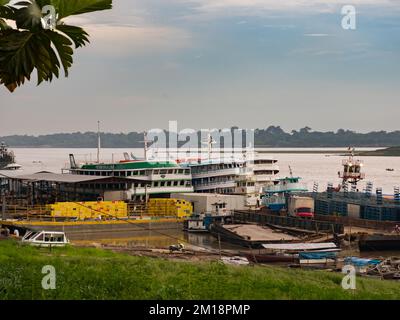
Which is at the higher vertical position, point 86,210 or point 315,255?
point 86,210

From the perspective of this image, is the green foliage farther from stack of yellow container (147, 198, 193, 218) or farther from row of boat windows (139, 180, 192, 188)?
row of boat windows (139, 180, 192, 188)

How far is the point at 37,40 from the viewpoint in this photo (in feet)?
24.7

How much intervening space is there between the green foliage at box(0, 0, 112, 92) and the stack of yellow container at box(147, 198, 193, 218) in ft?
127

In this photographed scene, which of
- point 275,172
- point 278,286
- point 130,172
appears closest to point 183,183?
point 130,172

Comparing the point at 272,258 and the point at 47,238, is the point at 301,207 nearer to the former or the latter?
the point at 272,258

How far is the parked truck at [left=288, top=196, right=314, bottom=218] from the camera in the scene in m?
44.9

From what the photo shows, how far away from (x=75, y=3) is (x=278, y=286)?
26.6 feet

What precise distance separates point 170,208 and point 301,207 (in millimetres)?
8963

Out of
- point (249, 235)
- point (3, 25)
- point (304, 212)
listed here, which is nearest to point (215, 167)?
point (304, 212)

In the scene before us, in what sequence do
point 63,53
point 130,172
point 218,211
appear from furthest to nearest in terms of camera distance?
point 130,172 → point 218,211 → point 63,53

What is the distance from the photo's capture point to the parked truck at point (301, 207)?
44.9 meters

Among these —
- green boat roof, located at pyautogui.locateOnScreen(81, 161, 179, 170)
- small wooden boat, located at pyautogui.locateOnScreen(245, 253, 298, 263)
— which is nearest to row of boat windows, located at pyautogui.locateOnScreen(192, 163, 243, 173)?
green boat roof, located at pyautogui.locateOnScreen(81, 161, 179, 170)
